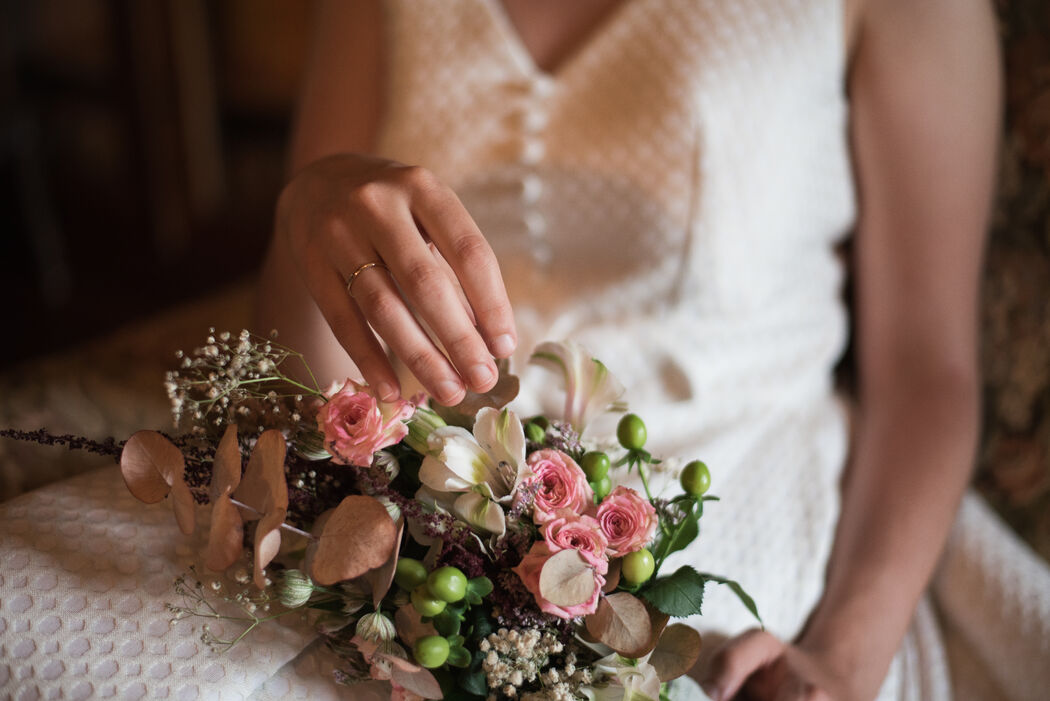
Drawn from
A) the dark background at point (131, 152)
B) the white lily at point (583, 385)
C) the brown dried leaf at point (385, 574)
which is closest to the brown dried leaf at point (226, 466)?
the brown dried leaf at point (385, 574)

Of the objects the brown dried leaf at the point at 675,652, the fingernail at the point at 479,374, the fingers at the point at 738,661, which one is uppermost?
the fingernail at the point at 479,374

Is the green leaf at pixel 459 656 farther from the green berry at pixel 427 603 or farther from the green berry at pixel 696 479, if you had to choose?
the green berry at pixel 696 479

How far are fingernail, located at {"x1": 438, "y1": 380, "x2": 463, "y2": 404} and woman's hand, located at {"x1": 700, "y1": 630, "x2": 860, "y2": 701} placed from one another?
340 millimetres

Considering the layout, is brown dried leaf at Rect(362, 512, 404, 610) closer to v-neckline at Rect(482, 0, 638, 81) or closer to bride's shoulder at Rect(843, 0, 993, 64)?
v-neckline at Rect(482, 0, 638, 81)

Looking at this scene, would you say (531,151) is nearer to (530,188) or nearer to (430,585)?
(530,188)

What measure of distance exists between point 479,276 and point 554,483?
0.46ft


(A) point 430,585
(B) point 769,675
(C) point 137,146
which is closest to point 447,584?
(A) point 430,585

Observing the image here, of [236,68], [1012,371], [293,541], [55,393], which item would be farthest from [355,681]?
[236,68]

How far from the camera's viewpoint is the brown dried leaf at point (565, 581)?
43 centimetres

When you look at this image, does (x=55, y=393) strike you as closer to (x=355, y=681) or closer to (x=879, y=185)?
(x=355, y=681)

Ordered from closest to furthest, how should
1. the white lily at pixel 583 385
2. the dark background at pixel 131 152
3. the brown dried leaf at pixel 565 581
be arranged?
the brown dried leaf at pixel 565 581 < the white lily at pixel 583 385 < the dark background at pixel 131 152

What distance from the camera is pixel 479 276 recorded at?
0.49 m

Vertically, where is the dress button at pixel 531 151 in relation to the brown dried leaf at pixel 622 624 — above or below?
above

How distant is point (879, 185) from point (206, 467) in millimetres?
766
